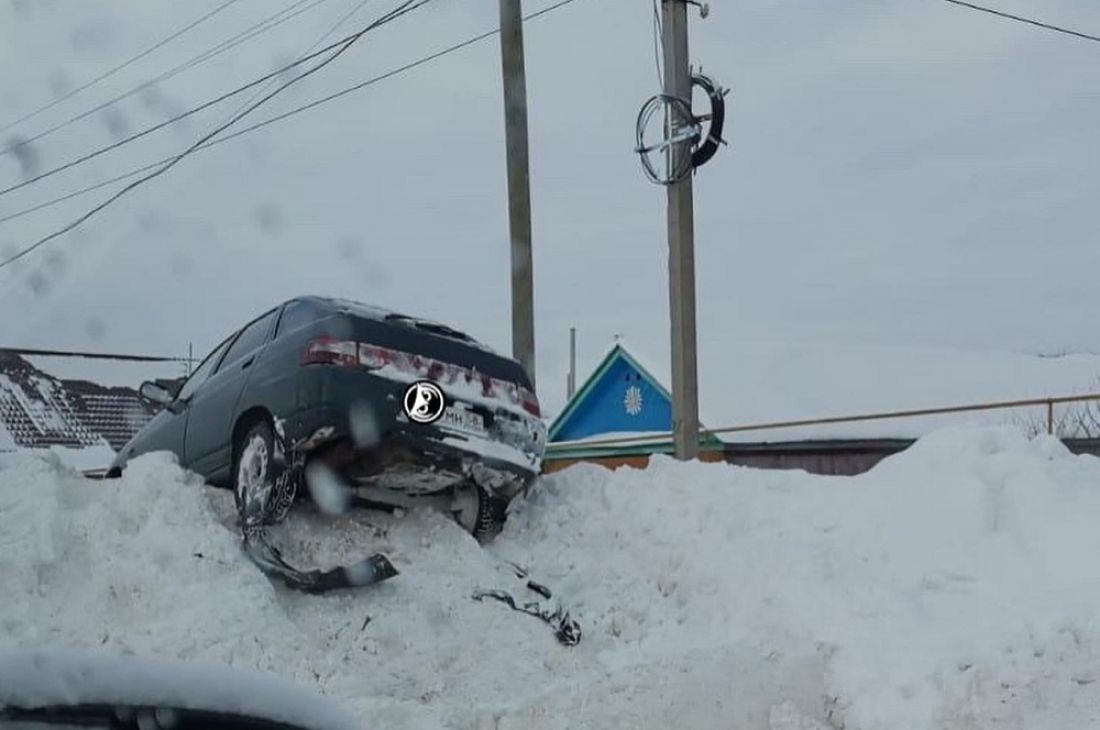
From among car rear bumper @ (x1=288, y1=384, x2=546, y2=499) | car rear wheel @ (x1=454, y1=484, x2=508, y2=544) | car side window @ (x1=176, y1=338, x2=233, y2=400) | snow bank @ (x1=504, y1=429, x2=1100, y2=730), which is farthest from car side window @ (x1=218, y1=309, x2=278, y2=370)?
snow bank @ (x1=504, y1=429, x2=1100, y2=730)

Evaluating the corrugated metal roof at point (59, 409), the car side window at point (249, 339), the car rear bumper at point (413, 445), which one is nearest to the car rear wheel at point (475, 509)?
the car rear bumper at point (413, 445)

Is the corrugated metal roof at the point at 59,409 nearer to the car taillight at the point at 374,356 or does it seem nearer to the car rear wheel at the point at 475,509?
the car rear wheel at the point at 475,509

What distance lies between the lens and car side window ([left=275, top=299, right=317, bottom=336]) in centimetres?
804

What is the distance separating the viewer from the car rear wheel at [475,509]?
829cm

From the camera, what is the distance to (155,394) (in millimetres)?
9172

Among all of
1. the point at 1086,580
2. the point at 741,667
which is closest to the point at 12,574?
the point at 741,667

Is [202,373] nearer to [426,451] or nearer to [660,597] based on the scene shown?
[426,451]

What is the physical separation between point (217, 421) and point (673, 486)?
303 cm

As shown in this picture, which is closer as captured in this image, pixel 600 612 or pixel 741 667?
pixel 741 667

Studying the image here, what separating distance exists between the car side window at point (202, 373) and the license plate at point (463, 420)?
220 centimetres

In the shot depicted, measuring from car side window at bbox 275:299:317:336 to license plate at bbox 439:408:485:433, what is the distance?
104cm

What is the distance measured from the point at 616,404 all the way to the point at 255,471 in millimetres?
18345

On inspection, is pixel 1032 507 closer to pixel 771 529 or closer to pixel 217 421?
pixel 771 529

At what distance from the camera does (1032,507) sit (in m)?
7.65
